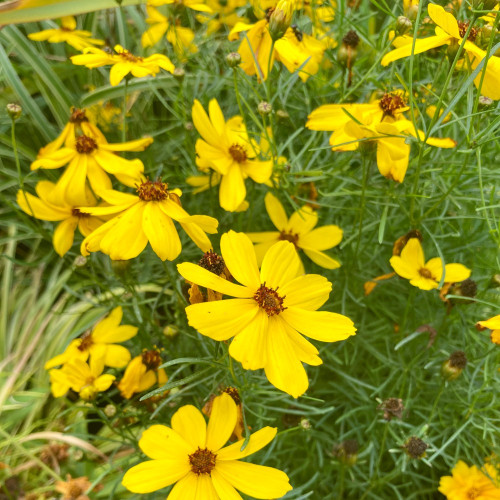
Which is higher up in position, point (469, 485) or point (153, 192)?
point (153, 192)

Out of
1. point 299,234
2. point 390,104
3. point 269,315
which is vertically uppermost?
point 390,104

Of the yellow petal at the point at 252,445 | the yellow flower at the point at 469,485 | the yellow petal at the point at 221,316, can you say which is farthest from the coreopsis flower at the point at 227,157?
the yellow flower at the point at 469,485

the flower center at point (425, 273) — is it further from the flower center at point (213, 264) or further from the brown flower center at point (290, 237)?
the flower center at point (213, 264)

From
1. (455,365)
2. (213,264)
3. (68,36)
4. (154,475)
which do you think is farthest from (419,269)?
(68,36)

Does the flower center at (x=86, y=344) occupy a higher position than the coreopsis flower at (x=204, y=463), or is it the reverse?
the coreopsis flower at (x=204, y=463)

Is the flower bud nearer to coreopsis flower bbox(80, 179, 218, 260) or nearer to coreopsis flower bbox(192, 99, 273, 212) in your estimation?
coreopsis flower bbox(192, 99, 273, 212)

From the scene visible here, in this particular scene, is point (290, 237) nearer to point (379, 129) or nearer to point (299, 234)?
point (299, 234)
